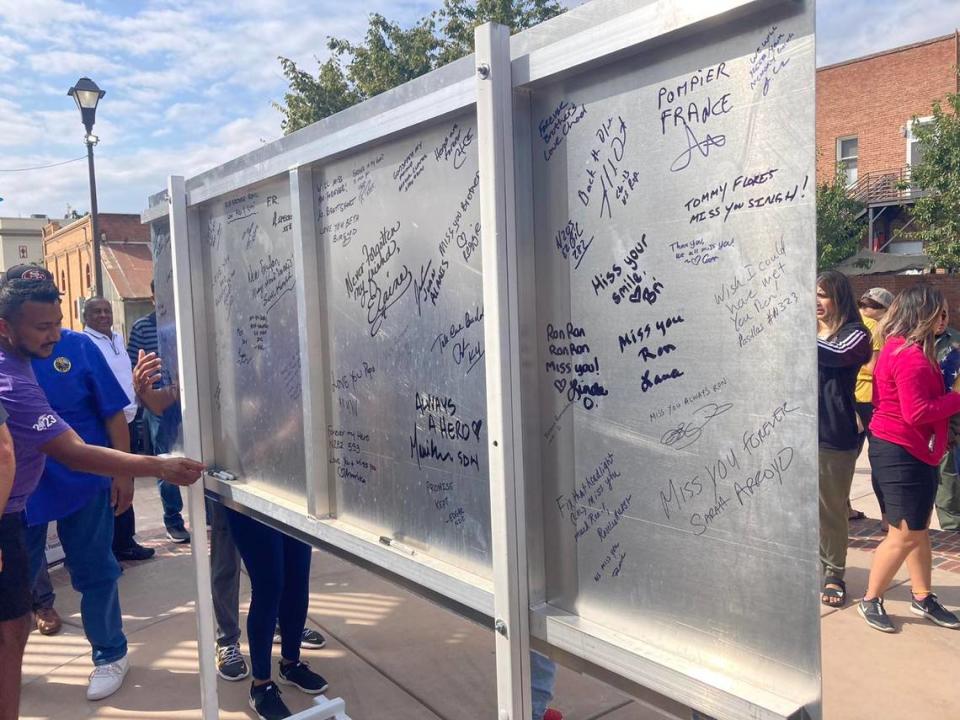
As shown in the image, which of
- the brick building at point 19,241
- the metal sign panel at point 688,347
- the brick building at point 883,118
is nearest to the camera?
the metal sign panel at point 688,347

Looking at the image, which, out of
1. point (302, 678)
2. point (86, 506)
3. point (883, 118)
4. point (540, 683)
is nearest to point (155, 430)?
point (86, 506)

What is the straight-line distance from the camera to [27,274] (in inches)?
132

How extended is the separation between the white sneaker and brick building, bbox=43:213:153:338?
26.5 metres

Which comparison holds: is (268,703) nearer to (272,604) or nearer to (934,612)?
(272,604)

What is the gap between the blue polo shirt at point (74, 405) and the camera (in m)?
3.78

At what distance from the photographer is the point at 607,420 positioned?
1.51 m

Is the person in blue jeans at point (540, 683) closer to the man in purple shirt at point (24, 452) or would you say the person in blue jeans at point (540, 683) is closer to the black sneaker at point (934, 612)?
the man in purple shirt at point (24, 452)

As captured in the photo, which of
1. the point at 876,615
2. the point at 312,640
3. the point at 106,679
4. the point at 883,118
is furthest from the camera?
the point at 883,118

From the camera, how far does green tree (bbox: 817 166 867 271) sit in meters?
19.0

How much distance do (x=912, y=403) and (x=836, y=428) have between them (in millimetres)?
589
